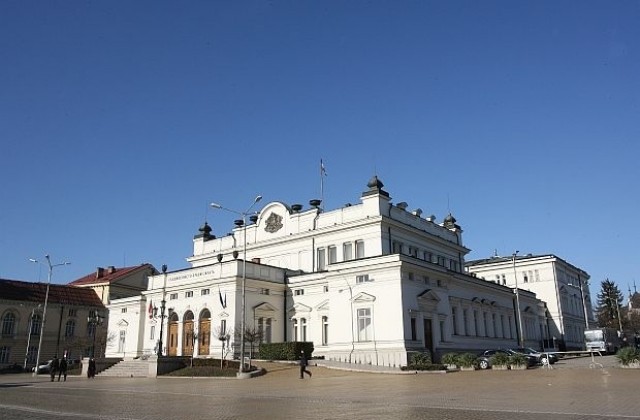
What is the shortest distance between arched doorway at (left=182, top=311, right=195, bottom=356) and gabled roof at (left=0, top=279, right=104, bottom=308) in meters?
31.3

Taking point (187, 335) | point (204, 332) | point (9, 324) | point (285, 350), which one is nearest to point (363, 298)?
point (285, 350)

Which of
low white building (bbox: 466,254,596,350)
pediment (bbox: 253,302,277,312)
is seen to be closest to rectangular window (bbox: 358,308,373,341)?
pediment (bbox: 253,302,277,312)

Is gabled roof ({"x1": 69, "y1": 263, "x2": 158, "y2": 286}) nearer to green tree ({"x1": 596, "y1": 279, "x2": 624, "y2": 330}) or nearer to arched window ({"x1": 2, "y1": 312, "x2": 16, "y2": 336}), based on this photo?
arched window ({"x1": 2, "y1": 312, "x2": 16, "y2": 336})

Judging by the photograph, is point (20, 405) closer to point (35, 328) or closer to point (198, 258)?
point (198, 258)

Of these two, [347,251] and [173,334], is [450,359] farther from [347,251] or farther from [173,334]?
[173,334]

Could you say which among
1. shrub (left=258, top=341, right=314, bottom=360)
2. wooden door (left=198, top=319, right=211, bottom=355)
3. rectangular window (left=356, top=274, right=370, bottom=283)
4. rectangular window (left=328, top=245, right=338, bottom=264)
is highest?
rectangular window (left=328, top=245, right=338, bottom=264)

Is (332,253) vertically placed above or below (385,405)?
above

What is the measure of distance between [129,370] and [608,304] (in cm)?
10863

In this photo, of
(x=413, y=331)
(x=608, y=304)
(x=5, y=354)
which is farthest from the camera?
(x=608, y=304)

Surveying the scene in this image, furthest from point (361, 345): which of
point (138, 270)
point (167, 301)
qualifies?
point (138, 270)

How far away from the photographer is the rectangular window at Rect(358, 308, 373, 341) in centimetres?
4004

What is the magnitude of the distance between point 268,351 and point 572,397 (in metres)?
28.9

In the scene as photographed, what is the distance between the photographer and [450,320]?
1775 inches

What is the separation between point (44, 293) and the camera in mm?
69875
